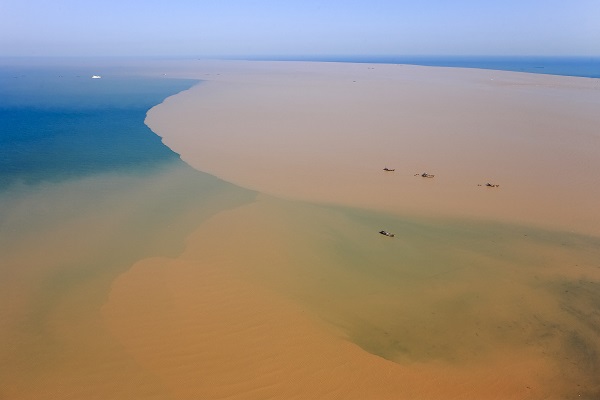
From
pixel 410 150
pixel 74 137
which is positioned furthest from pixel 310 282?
pixel 74 137

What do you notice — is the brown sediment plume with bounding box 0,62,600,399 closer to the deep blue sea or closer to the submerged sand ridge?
the submerged sand ridge

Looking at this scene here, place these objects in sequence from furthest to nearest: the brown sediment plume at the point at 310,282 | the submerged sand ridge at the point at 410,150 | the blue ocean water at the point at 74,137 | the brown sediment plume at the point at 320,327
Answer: the blue ocean water at the point at 74,137 → the submerged sand ridge at the point at 410,150 → the brown sediment plume at the point at 310,282 → the brown sediment plume at the point at 320,327

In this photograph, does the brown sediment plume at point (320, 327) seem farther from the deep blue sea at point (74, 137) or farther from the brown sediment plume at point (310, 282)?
the deep blue sea at point (74, 137)

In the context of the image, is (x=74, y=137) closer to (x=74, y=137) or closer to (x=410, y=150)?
(x=74, y=137)

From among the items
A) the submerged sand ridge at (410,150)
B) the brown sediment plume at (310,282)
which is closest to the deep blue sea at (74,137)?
the submerged sand ridge at (410,150)

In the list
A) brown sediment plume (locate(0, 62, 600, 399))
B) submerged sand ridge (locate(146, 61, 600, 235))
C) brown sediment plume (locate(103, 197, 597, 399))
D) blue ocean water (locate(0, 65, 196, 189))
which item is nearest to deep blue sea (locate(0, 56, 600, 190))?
blue ocean water (locate(0, 65, 196, 189))

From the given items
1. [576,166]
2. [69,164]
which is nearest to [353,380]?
[576,166]

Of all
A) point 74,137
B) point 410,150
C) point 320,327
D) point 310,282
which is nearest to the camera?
point 320,327

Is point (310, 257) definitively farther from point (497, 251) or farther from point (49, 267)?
point (49, 267)
